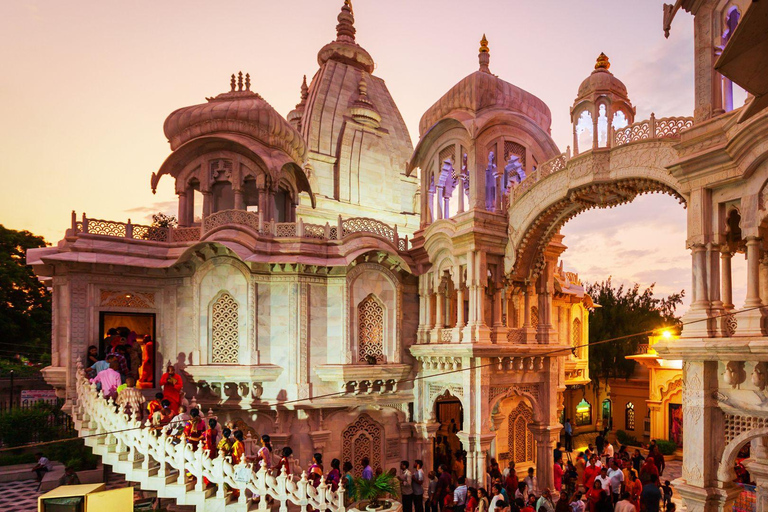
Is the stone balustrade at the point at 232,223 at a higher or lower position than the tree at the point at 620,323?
higher

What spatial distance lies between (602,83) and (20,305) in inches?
1149

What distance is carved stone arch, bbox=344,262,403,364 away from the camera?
47.7ft

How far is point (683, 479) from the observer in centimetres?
840

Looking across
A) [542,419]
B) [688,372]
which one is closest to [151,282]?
[542,419]

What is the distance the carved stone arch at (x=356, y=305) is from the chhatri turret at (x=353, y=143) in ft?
19.7

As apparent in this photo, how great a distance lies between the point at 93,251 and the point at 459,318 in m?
9.16

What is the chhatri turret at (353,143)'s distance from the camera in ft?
72.0

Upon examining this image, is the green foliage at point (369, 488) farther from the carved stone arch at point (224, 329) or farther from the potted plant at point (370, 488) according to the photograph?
the carved stone arch at point (224, 329)

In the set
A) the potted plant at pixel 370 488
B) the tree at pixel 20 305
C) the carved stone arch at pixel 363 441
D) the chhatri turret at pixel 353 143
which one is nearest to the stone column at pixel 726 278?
the potted plant at pixel 370 488

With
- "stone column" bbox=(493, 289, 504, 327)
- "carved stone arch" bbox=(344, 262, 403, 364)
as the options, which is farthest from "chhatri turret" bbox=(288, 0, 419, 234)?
"stone column" bbox=(493, 289, 504, 327)

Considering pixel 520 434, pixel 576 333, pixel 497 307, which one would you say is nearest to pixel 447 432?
pixel 520 434

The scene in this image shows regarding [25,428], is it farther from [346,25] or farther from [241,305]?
[346,25]

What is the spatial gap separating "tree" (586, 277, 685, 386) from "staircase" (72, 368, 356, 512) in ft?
60.1

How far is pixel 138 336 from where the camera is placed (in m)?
14.4
